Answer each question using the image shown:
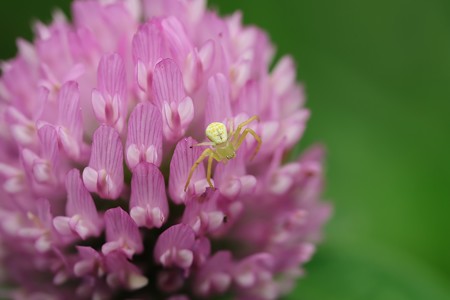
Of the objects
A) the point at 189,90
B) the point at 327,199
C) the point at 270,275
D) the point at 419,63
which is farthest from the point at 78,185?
the point at 419,63

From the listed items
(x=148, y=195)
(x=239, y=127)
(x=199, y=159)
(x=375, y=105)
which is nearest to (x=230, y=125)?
(x=239, y=127)

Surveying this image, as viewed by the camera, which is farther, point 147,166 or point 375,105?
point 375,105

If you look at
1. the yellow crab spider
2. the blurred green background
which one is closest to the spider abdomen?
the yellow crab spider

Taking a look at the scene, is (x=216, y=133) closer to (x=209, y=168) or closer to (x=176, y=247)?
(x=209, y=168)

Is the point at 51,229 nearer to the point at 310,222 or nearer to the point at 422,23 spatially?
the point at 310,222

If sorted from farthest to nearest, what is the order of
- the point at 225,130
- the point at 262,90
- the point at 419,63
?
the point at 419,63 → the point at 262,90 → the point at 225,130

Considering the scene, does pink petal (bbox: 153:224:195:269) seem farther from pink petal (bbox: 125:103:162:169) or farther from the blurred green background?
the blurred green background

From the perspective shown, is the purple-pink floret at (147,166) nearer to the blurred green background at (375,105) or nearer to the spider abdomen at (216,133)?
the spider abdomen at (216,133)
